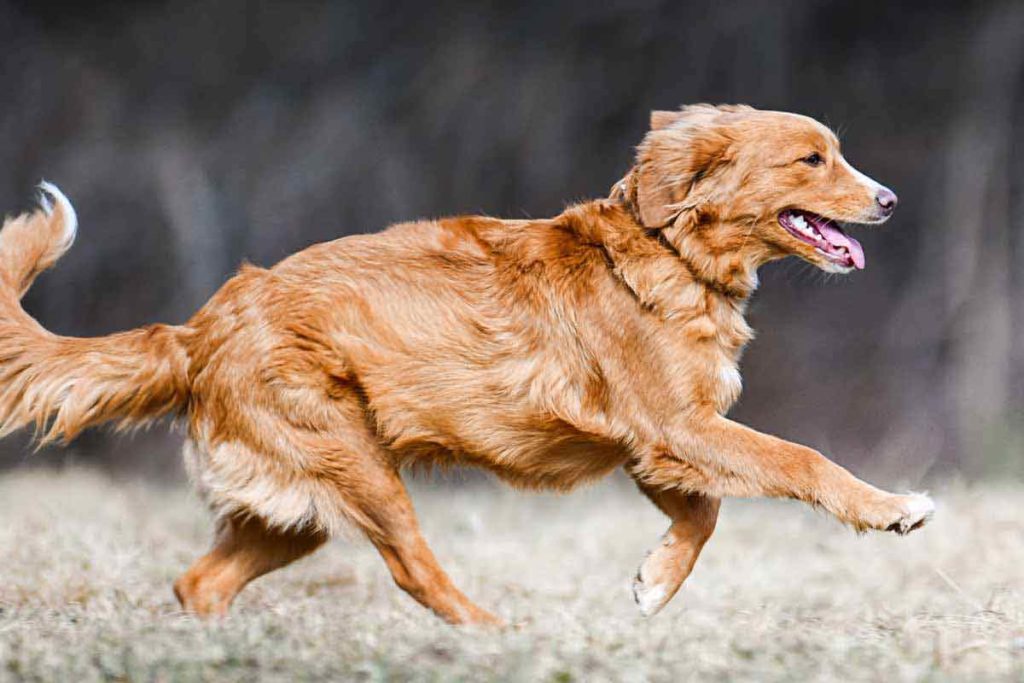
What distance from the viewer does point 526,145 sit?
1028 centimetres

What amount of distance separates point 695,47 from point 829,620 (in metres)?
5.76

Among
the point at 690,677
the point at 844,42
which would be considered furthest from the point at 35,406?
the point at 844,42

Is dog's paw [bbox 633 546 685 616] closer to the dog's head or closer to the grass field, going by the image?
the grass field

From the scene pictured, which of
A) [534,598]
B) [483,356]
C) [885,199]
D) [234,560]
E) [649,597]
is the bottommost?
[534,598]

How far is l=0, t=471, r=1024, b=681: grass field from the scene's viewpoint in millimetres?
4172

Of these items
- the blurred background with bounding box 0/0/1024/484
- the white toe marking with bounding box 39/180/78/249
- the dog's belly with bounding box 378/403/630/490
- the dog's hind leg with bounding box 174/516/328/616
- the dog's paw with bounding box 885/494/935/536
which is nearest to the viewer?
the dog's paw with bounding box 885/494/935/536

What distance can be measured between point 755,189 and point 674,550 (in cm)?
132

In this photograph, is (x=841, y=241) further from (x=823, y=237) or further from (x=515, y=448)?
(x=515, y=448)

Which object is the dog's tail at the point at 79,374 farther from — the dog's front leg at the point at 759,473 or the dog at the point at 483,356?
the dog's front leg at the point at 759,473

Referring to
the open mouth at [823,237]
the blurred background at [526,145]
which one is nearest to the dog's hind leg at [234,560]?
the open mouth at [823,237]

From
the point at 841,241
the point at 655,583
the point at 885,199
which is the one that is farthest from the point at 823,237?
the point at 655,583

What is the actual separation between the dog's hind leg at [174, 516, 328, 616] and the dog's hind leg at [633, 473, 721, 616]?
48.7 inches

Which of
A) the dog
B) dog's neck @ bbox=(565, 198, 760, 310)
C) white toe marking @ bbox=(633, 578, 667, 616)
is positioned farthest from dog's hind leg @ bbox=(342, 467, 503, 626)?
dog's neck @ bbox=(565, 198, 760, 310)

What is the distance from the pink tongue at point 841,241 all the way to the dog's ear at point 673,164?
0.47m
